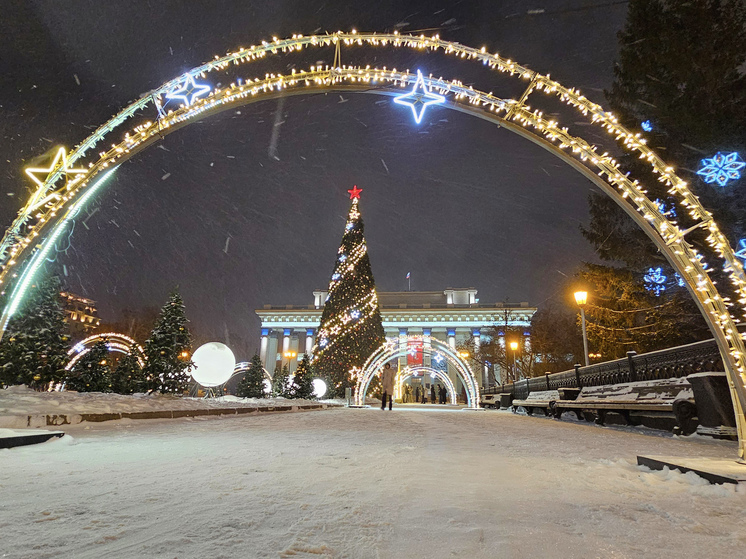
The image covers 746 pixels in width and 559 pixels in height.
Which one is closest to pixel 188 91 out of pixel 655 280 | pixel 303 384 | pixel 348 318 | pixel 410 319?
pixel 655 280

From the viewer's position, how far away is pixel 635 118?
19094 millimetres

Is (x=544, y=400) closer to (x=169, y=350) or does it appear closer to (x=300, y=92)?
(x=300, y=92)

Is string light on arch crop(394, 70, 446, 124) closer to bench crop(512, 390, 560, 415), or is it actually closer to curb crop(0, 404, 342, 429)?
curb crop(0, 404, 342, 429)

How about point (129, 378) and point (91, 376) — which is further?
point (129, 378)

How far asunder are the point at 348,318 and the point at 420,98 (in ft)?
84.7

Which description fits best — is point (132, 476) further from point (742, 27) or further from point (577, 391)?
point (742, 27)

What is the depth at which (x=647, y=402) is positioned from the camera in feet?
27.5

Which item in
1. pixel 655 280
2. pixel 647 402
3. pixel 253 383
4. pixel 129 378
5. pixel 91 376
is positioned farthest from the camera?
pixel 253 383

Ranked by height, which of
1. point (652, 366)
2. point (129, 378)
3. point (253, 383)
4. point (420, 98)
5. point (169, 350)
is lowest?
point (253, 383)

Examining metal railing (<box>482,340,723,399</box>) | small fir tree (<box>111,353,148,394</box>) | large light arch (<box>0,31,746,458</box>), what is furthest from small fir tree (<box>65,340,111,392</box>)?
metal railing (<box>482,340,723,399</box>)

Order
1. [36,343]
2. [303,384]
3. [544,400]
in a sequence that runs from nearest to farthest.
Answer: [36,343]
[544,400]
[303,384]

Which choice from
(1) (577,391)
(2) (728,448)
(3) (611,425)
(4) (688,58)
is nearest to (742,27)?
(4) (688,58)

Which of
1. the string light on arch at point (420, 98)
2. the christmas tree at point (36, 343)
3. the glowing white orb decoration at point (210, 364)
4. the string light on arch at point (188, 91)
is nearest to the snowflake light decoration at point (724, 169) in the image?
the string light on arch at point (420, 98)

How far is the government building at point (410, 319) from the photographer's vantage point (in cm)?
7325
